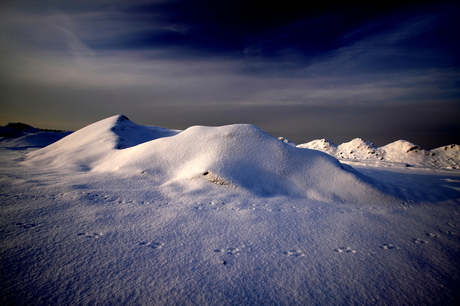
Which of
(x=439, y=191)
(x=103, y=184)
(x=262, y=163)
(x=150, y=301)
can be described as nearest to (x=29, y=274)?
(x=150, y=301)

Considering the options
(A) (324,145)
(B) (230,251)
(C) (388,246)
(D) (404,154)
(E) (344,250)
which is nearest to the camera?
(B) (230,251)

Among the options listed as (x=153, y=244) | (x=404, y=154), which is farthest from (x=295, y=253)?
(x=404, y=154)

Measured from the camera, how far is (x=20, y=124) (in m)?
26.2

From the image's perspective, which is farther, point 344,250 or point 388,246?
point 388,246

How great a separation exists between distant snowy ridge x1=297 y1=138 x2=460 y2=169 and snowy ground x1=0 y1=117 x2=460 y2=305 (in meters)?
10.1

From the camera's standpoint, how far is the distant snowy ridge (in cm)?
1508

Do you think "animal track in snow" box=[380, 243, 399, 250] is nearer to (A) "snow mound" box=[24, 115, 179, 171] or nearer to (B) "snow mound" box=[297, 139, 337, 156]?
(A) "snow mound" box=[24, 115, 179, 171]

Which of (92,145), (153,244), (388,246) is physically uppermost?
(92,145)

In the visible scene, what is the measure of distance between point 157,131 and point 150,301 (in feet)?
53.3

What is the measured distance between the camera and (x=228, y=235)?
354 cm

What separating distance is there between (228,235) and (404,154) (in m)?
19.3

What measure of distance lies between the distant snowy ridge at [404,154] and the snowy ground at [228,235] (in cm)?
1005

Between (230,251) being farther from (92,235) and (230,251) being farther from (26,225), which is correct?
(26,225)

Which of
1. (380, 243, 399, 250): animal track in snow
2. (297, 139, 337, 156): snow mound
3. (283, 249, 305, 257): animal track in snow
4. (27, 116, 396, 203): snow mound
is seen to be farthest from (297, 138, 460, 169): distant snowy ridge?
(283, 249, 305, 257): animal track in snow
